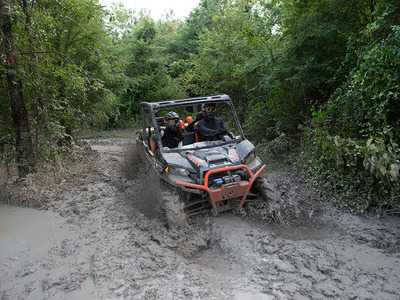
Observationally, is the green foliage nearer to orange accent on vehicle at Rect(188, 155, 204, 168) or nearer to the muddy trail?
the muddy trail

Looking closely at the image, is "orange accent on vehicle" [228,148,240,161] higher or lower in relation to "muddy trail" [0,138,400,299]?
higher

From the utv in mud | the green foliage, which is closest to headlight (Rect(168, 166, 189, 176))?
the utv in mud

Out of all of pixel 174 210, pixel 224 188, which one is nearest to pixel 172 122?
pixel 174 210

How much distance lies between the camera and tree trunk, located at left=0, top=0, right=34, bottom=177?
6.37 metres

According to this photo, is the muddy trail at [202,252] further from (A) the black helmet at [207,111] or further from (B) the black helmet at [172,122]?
(A) the black helmet at [207,111]

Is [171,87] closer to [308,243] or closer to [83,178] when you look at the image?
[83,178]

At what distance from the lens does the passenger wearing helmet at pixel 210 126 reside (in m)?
6.08

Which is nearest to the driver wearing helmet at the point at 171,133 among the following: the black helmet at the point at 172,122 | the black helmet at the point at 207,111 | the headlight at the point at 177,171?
the black helmet at the point at 172,122

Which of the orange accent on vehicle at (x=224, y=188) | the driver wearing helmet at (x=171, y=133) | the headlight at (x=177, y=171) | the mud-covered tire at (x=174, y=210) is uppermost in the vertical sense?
the driver wearing helmet at (x=171, y=133)

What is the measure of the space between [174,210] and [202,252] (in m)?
0.79

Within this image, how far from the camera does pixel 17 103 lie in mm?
6941

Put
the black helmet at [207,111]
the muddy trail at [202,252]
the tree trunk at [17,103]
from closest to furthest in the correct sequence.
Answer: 1. the muddy trail at [202,252]
2. the black helmet at [207,111]
3. the tree trunk at [17,103]

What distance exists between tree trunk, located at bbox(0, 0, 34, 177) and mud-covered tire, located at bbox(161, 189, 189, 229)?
4.39m

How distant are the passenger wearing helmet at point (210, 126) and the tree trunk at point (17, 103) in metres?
4.06
